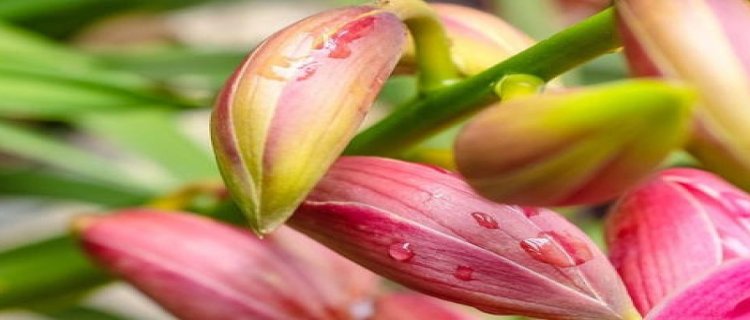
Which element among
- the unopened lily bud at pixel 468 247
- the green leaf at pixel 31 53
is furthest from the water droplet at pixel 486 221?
the green leaf at pixel 31 53

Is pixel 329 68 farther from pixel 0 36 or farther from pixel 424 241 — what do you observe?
pixel 0 36

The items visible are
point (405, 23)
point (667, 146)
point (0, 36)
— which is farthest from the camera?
point (0, 36)

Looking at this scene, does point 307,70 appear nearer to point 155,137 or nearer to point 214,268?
point 214,268

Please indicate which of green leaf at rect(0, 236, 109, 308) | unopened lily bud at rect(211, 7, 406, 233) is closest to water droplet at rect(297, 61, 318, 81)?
unopened lily bud at rect(211, 7, 406, 233)

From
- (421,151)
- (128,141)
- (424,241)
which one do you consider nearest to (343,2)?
(128,141)

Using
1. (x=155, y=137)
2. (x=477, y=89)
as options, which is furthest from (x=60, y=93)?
(x=477, y=89)

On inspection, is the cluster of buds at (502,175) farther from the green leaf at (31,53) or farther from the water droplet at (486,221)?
the green leaf at (31,53)
